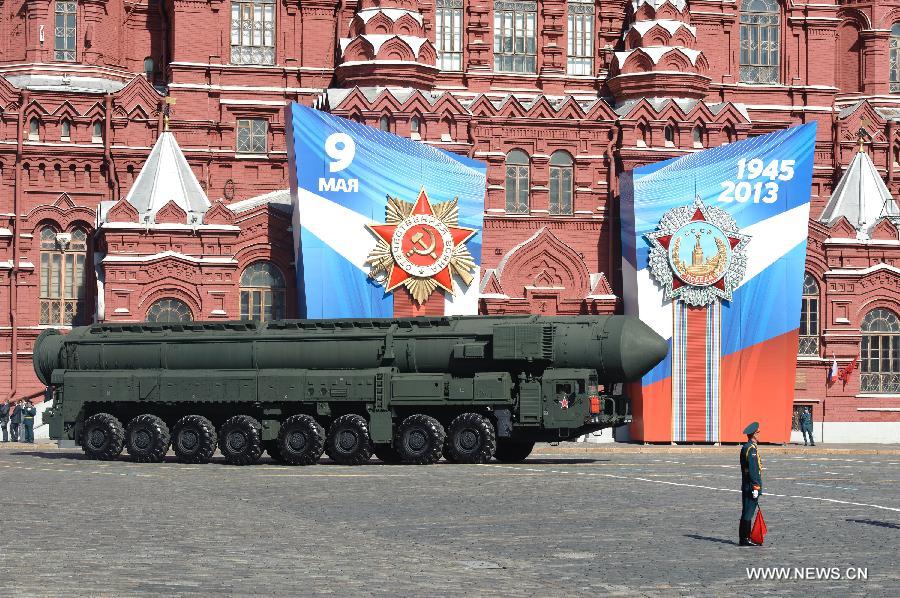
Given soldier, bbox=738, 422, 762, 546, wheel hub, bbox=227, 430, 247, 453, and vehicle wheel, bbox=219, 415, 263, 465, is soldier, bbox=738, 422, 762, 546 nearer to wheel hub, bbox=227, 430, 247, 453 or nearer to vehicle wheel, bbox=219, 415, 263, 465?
vehicle wheel, bbox=219, 415, 263, 465

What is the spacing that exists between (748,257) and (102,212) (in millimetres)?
23029

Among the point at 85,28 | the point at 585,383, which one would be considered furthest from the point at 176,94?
the point at 585,383

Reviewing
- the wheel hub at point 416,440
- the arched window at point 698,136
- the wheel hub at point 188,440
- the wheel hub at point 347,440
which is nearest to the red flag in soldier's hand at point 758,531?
the wheel hub at point 416,440

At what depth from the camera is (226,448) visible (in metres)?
41.9

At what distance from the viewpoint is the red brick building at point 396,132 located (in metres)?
59.9

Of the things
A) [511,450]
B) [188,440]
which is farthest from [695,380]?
[188,440]

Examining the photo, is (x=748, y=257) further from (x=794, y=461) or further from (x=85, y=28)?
(x=85, y=28)

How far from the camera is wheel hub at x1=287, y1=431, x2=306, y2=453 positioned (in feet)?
137

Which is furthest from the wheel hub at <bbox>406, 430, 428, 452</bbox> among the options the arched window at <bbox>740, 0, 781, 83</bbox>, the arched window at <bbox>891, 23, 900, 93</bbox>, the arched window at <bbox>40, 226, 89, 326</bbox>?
the arched window at <bbox>891, 23, 900, 93</bbox>

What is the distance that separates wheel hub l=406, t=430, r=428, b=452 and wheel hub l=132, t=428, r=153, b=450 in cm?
670

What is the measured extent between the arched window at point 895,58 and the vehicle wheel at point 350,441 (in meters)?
37.8

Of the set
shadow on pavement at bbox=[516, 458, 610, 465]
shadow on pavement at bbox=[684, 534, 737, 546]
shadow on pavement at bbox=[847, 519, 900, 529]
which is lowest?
shadow on pavement at bbox=[684, 534, 737, 546]

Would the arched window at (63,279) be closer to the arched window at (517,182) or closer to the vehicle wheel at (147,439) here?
the arched window at (517,182)

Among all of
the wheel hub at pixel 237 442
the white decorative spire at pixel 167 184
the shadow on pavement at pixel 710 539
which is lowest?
the shadow on pavement at pixel 710 539
